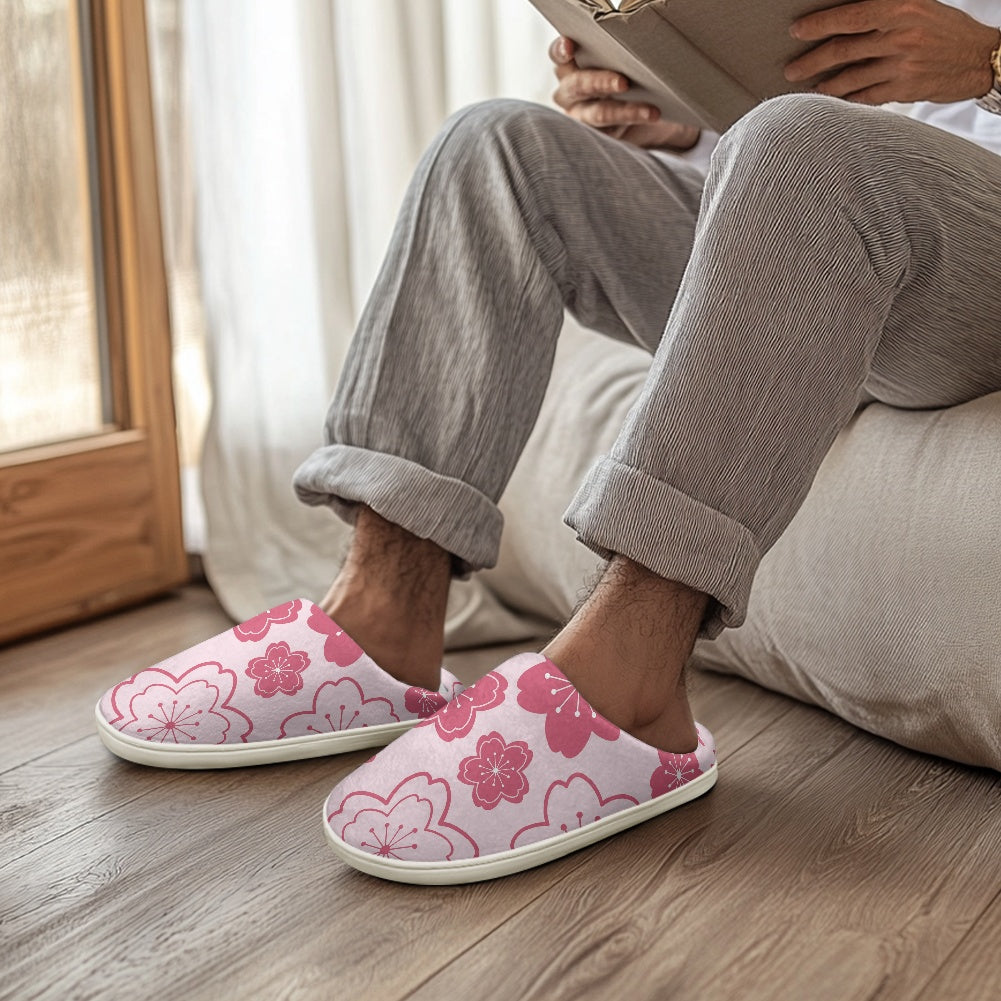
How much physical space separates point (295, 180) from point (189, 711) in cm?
92

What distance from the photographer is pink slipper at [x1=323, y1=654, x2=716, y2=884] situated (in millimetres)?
762

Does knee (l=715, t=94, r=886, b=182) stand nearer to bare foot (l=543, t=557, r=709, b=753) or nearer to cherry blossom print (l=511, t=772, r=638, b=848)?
bare foot (l=543, t=557, r=709, b=753)

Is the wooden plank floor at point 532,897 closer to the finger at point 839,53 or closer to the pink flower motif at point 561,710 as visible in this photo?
the pink flower motif at point 561,710

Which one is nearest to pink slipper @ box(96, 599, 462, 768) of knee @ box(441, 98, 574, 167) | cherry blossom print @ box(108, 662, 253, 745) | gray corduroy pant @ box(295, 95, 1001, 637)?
cherry blossom print @ box(108, 662, 253, 745)

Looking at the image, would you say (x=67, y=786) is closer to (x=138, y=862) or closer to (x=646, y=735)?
(x=138, y=862)

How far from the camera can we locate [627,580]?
30.4 inches

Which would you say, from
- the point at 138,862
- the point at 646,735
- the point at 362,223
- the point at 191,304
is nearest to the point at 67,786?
the point at 138,862

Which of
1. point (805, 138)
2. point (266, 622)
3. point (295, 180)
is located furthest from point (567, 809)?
point (295, 180)

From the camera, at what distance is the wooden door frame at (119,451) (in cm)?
139

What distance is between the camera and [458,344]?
3.16 feet

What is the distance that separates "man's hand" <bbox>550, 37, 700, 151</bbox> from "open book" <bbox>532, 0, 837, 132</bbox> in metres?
0.02

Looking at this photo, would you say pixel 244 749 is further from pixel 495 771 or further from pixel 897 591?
pixel 897 591

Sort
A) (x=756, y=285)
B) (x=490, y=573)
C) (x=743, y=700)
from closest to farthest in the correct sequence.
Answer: (x=756, y=285) < (x=743, y=700) < (x=490, y=573)

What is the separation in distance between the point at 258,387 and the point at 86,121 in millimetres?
387
